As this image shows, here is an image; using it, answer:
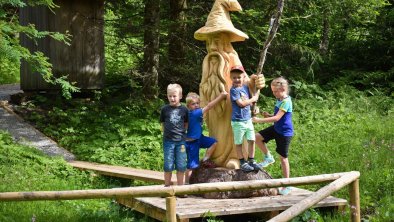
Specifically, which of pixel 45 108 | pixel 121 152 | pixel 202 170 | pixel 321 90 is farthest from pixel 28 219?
pixel 321 90

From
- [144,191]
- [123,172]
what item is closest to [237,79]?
[144,191]

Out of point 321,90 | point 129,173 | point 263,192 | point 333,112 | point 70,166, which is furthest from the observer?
point 321,90

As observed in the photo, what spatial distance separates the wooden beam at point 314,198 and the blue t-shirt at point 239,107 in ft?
4.64

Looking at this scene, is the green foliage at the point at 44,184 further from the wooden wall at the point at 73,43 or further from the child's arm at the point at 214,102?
the wooden wall at the point at 73,43

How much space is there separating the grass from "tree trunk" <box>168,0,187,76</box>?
1.15m

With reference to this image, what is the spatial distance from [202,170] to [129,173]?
2096 mm

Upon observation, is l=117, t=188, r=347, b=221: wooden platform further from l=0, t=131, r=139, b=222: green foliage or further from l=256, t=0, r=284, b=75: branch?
l=256, t=0, r=284, b=75: branch

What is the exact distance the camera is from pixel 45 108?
13859 mm

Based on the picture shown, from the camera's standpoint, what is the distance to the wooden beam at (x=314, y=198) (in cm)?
588

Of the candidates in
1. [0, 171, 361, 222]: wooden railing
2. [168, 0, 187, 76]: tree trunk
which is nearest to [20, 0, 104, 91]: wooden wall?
[168, 0, 187, 76]: tree trunk

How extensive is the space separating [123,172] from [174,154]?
249cm

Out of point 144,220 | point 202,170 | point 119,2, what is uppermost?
point 119,2

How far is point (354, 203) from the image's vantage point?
691cm

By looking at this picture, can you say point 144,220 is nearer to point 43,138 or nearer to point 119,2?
point 43,138
